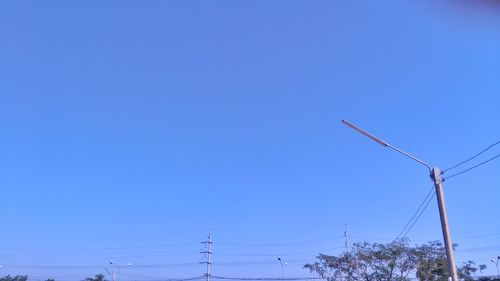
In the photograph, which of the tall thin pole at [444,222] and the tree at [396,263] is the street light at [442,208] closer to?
the tall thin pole at [444,222]

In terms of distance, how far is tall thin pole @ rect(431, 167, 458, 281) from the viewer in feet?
47.9

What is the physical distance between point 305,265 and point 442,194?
44.9m

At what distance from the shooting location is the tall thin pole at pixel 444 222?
14.6 meters

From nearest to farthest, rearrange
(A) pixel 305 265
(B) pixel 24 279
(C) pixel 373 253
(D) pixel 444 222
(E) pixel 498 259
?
(D) pixel 444 222 → (C) pixel 373 253 → (A) pixel 305 265 → (E) pixel 498 259 → (B) pixel 24 279

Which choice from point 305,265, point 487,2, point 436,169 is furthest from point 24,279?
point 487,2

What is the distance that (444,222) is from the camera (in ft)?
49.6

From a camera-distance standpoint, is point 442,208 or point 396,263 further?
point 396,263

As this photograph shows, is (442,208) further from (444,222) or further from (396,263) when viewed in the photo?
(396,263)

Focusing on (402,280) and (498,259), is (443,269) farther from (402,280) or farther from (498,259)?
(498,259)

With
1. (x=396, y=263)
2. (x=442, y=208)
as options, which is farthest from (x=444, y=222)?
(x=396, y=263)

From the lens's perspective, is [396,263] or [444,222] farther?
[396,263]

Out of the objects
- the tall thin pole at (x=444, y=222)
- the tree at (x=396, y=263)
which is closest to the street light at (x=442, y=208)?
the tall thin pole at (x=444, y=222)

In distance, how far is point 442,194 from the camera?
15625 millimetres

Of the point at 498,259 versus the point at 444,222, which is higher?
the point at 498,259
